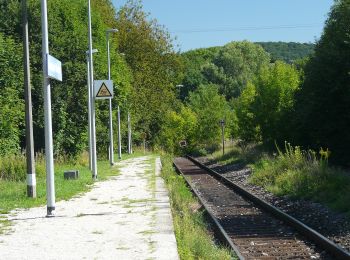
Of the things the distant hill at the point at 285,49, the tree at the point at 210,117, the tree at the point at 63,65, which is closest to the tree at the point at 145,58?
the tree at the point at 210,117

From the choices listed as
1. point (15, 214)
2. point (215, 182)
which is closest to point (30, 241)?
point (15, 214)

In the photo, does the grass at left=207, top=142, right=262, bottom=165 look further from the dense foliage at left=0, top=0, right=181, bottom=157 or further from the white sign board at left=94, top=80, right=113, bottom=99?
the white sign board at left=94, top=80, right=113, bottom=99

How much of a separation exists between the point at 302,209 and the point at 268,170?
27.8ft

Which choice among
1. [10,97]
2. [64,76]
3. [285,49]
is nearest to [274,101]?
[64,76]

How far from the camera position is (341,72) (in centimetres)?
2838

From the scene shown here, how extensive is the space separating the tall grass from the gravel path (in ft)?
15.2

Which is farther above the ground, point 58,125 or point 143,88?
point 143,88

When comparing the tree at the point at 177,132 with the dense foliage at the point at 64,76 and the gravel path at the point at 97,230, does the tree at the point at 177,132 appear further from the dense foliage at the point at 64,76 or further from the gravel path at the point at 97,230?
the gravel path at the point at 97,230

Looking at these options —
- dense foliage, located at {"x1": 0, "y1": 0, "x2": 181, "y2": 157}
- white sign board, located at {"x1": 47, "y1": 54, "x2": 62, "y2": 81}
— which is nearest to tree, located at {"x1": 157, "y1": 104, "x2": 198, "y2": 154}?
dense foliage, located at {"x1": 0, "y1": 0, "x2": 181, "y2": 157}

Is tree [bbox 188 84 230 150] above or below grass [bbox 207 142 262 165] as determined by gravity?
above

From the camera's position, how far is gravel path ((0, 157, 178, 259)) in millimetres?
8211

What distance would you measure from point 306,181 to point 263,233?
6824 millimetres

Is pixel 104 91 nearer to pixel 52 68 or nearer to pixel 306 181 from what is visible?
pixel 306 181

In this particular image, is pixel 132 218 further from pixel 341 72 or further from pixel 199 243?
pixel 341 72
